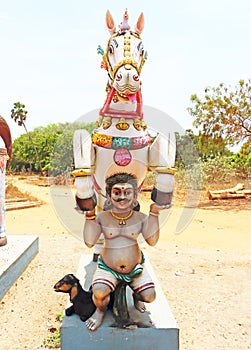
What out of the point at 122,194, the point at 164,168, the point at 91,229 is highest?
the point at 164,168

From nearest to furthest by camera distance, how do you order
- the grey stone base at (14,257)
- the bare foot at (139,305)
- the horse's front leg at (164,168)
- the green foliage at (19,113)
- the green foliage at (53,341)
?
the horse's front leg at (164,168), the bare foot at (139,305), the green foliage at (53,341), the grey stone base at (14,257), the green foliage at (19,113)

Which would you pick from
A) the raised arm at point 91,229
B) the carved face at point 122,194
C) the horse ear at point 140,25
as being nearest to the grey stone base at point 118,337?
the raised arm at point 91,229

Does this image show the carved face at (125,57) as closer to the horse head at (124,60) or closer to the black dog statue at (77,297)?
the horse head at (124,60)

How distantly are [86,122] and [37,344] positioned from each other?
185cm

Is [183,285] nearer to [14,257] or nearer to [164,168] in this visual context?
[14,257]

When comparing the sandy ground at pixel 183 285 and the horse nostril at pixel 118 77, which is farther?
the sandy ground at pixel 183 285

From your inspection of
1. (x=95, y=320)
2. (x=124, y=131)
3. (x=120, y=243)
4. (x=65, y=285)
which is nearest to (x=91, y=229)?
(x=120, y=243)

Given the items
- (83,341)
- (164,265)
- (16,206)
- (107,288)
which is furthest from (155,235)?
(16,206)

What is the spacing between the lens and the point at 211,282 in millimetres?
4340

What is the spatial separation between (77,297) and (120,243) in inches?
20.5

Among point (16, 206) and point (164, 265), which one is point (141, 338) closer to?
point (164, 265)

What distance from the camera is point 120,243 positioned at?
252 centimetres

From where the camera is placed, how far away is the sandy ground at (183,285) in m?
3.09

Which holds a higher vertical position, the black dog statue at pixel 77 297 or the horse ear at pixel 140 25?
the horse ear at pixel 140 25
